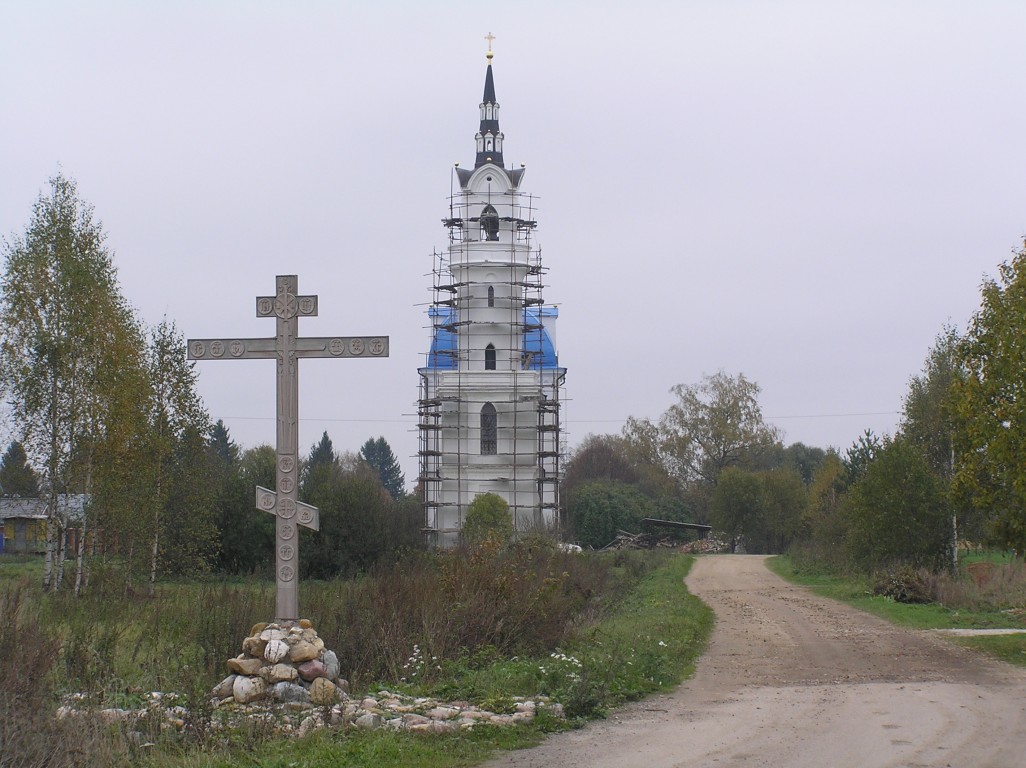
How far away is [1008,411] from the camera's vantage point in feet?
59.8

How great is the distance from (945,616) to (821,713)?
41.5 feet

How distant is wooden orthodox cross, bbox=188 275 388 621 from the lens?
13.0 m

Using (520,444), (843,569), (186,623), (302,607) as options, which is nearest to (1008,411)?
(302,607)

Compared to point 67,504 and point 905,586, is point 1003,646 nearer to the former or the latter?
point 905,586

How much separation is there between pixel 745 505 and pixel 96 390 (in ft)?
142

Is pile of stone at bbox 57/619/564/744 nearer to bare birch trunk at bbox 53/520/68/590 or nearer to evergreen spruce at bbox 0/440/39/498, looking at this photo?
bare birch trunk at bbox 53/520/68/590

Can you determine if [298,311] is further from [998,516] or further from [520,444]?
[520,444]

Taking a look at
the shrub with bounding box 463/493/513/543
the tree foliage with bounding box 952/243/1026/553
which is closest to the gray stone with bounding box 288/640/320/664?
the tree foliage with bounding box 952/243/1026/553

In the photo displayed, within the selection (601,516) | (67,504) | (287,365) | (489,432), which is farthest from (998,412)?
(601,516)

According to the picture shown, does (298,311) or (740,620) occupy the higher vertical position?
(298,311)

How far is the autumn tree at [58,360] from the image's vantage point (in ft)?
95.6

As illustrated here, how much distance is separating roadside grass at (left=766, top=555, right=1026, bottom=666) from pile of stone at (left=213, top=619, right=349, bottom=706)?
9349 millimetres

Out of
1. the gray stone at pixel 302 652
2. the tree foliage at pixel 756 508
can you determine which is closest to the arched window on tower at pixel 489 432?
the tree foliage at pixel 756 508

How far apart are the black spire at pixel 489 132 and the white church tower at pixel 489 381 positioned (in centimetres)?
78
